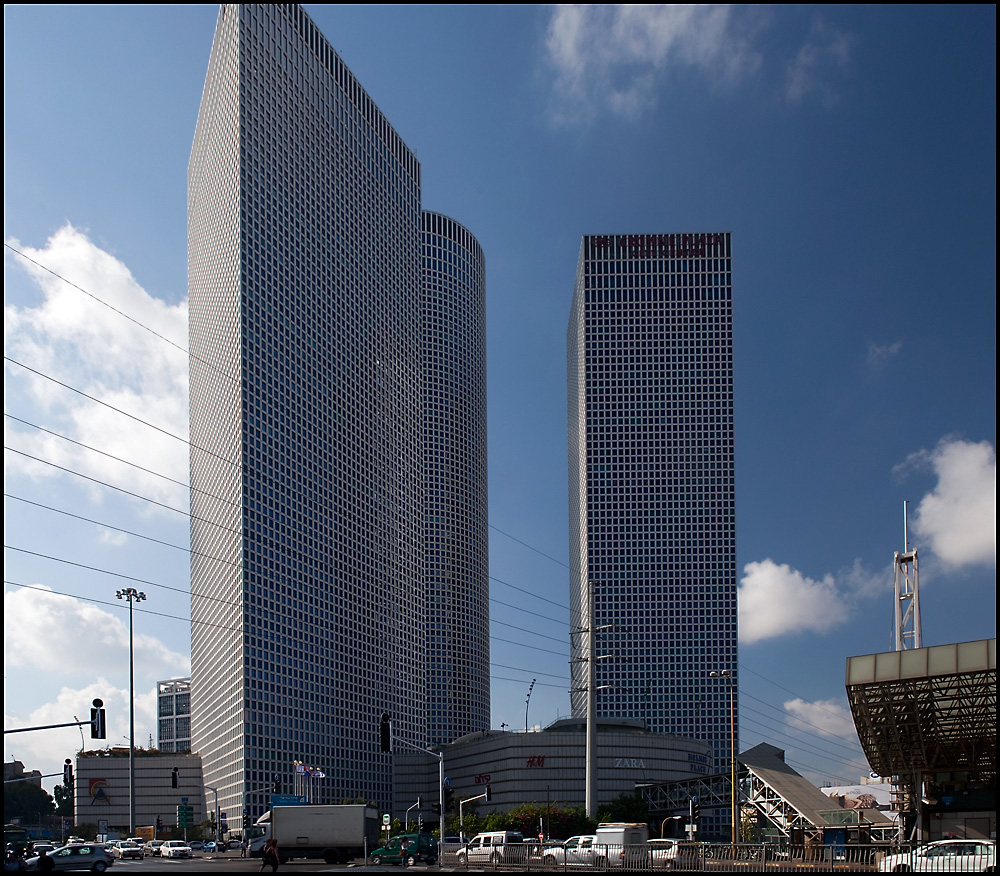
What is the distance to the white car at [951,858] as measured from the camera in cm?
4194

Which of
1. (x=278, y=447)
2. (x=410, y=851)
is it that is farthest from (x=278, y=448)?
(x=410, y=851)

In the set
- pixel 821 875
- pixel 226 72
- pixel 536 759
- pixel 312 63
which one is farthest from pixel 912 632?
pixel 312 63

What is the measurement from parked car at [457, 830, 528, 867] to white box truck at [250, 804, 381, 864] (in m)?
7.06

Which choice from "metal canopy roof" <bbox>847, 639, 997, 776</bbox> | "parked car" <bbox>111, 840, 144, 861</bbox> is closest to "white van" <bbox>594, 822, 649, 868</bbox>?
"metal canopy roof" <bbox>847, 639, 997, 776</bbox>

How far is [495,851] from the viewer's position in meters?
61.8

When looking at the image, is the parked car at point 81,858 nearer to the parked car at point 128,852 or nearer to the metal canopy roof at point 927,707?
the parked car at point 128,852

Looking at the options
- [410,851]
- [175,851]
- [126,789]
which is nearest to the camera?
[410,851]

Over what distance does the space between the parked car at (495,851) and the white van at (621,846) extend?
4.72 metres

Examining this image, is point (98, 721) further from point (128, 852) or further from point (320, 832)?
point (128, 852)

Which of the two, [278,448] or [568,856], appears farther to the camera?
[278,448]

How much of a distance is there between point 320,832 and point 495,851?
13.3 metres

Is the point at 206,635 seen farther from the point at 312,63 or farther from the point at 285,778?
the point at 312,63

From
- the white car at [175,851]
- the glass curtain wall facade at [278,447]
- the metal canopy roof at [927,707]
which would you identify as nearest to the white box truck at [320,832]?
the white car at [175,851]

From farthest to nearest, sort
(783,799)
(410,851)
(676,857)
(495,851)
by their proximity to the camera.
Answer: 1. (783,799)
2. (410,851)
3. (495,851)
4. (676,857)
